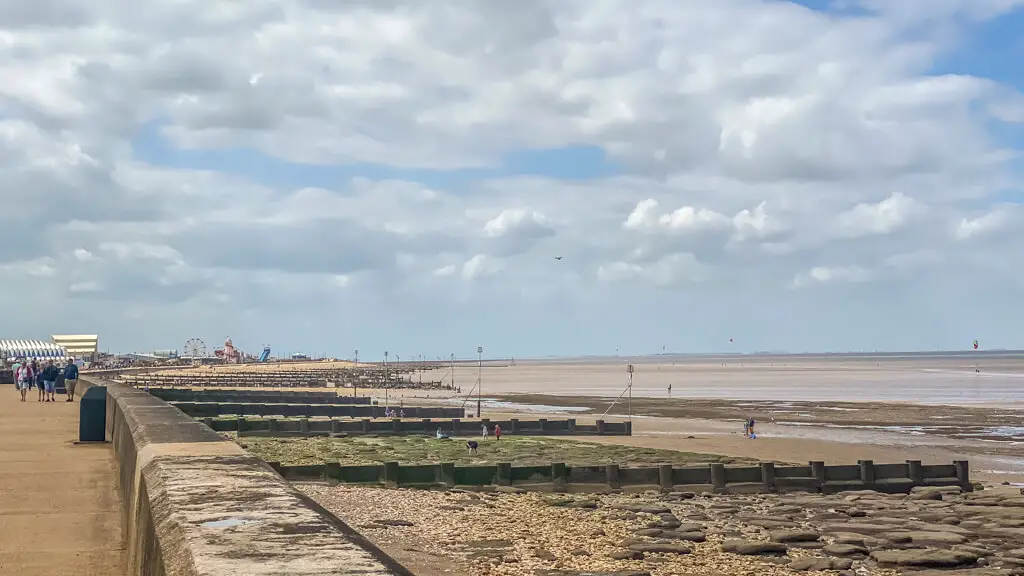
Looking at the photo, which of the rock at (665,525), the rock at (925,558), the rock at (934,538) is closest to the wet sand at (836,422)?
the rock at (934,538)

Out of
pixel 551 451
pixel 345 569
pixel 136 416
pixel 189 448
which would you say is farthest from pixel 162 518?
pixel 551 451

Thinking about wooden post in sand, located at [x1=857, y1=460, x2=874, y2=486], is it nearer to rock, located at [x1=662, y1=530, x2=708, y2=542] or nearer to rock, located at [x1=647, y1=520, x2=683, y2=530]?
rock, located at [x1=647, y1=520, x2=683, y2=530]

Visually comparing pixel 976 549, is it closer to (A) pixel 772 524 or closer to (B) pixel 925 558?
(B) pixel 925 558

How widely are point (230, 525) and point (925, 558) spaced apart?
13.2 m

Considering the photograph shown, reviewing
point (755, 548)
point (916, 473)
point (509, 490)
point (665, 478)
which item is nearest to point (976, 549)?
point (755, 548)

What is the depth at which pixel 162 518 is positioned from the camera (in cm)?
502

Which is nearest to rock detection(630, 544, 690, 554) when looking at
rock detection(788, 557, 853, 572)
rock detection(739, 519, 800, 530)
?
rock detection(788, 557, 853, 572)

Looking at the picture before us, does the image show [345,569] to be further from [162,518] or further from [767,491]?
[767,491]

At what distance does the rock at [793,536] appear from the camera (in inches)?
639

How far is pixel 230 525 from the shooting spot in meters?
4.60

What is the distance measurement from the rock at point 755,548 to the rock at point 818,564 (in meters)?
0.60

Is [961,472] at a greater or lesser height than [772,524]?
greater

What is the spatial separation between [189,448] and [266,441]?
24957 millimetres

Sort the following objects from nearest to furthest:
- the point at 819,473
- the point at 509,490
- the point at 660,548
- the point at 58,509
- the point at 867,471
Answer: the point at 58,509 → the point at 660,548 → the point at 509,490 → the point at 819,473 → the point at 867,471
